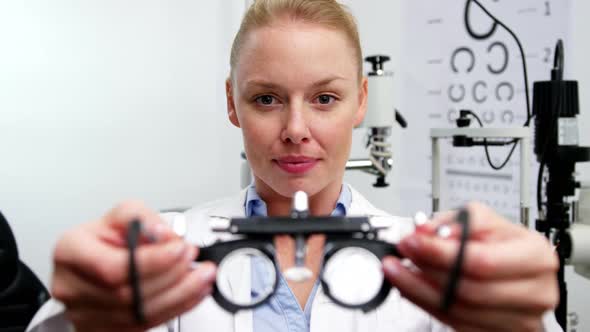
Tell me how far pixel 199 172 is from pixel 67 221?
58 cm

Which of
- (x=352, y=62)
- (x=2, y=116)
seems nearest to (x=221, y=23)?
(x=2, y=116)

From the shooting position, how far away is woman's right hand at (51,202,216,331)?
46 cm

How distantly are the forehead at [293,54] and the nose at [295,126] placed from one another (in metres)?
0.05

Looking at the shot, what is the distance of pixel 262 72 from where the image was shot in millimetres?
897

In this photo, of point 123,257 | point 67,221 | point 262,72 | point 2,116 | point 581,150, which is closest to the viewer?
point 123,257

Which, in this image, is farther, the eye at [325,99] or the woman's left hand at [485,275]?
the eye at [325,99]

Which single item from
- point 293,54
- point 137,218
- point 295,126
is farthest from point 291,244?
point 137,218

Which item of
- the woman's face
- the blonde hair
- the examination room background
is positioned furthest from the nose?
the examination room background

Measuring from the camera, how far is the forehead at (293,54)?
0.88 meters

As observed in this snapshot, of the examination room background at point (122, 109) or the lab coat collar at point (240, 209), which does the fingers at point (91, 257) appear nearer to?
the lab coat collar at point (240, 209)

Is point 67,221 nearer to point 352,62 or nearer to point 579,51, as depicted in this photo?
point 352,62

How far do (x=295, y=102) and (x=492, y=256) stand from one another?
0.51 m

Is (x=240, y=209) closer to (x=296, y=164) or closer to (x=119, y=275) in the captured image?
(x=296, y=164)

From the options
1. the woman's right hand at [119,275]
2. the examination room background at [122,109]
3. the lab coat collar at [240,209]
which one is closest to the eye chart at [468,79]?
the examination room background at [122,109]
